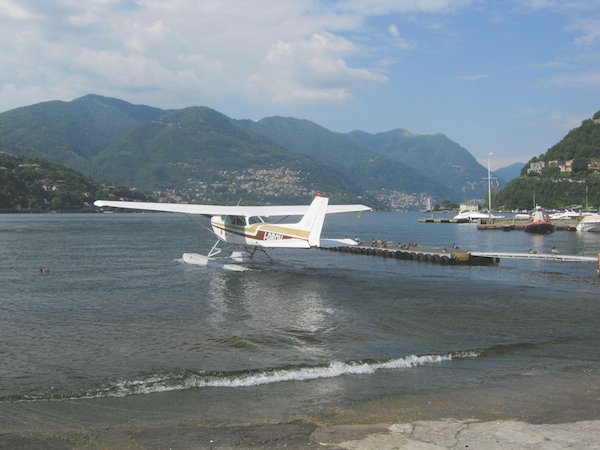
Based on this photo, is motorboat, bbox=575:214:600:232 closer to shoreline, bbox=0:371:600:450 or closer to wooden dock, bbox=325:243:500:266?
wooden dock, bbox=325:243:500:266

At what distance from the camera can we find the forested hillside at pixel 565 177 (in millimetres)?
143250

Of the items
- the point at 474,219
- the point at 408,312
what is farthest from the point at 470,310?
the point at 474,219

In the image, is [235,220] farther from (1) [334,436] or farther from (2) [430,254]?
(1) [334,436]

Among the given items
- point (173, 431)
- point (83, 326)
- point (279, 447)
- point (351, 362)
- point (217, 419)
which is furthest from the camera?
point (83, 326)

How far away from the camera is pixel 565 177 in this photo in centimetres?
15288

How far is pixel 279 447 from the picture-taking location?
5.53 meters

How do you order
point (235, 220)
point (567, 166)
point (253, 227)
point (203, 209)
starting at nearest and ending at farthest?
point (253, 227) < point (235, 220) < point (203, 209) < point (567, 166)

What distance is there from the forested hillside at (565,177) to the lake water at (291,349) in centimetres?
14464

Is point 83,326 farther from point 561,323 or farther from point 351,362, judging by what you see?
point 561,323

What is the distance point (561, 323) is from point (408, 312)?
4376mm

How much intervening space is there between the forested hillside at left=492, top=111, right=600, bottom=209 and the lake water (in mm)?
144638

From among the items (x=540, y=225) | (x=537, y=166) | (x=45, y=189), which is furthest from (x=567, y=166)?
(x=45, y=189)

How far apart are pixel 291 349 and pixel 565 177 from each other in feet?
561

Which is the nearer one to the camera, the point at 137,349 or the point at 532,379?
the point at 532,379
